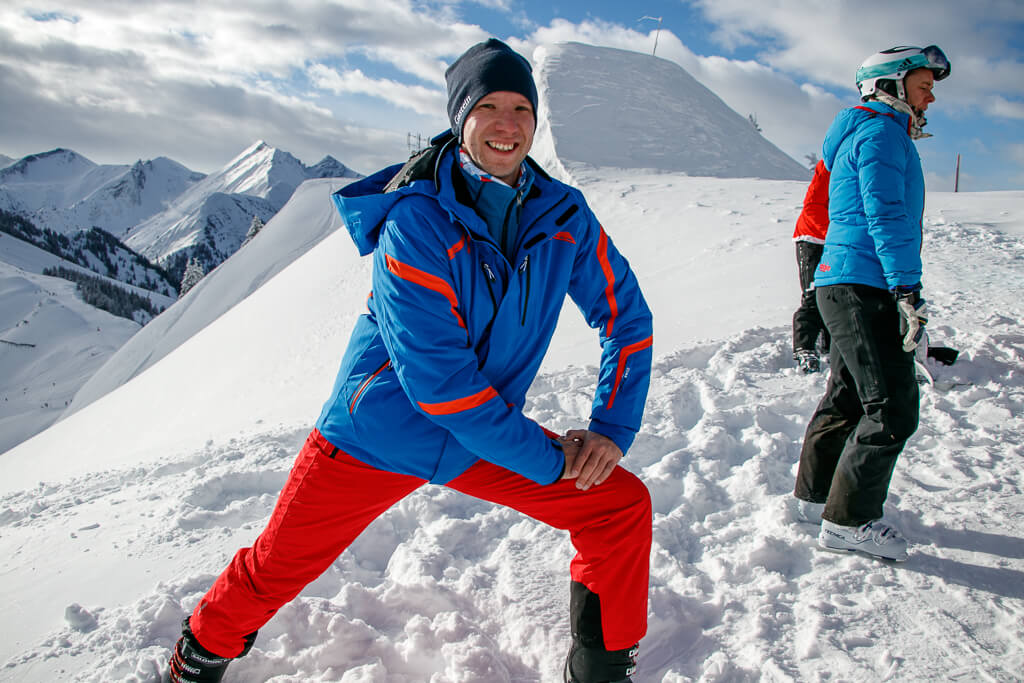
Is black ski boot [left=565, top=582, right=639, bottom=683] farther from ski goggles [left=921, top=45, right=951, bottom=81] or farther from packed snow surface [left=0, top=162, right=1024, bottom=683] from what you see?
ski goggles [left=921, top=45, right=951, bottom=81]

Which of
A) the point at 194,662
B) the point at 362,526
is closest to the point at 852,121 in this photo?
the point at 362,526

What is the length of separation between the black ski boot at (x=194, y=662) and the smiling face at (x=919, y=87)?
11.6 ft

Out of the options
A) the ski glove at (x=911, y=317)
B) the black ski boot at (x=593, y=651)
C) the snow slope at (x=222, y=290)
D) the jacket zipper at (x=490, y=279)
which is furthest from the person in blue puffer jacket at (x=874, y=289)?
the snow slope at (x=222, y=290)

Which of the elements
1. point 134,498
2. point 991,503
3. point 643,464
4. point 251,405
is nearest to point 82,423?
point 251,405

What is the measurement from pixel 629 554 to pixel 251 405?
24.6 feet

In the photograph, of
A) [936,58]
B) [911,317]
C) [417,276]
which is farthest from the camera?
[936,58]

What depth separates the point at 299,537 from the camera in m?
1.90

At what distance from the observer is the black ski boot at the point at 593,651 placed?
1826 mm

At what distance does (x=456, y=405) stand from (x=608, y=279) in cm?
74

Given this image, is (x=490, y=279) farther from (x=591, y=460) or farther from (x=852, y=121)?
(x=852, y=121)

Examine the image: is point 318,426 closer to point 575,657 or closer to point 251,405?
point 575,657

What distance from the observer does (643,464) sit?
3637 millimetres

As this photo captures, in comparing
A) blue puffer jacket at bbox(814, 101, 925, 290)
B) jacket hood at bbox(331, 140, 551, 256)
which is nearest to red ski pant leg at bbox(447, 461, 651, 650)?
jacket hood at bbox(331, 140, 551, 256)

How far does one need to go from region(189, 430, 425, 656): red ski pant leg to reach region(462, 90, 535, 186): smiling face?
40.7 inches
